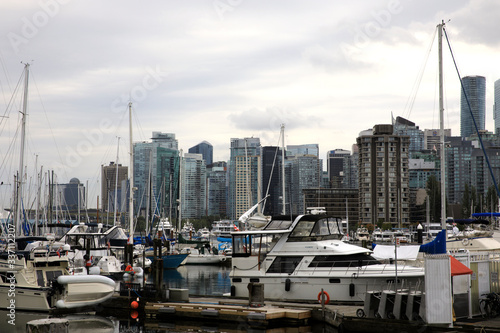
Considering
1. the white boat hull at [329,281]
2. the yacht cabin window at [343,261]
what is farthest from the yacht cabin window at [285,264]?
the yacht cabin window at [343,261]

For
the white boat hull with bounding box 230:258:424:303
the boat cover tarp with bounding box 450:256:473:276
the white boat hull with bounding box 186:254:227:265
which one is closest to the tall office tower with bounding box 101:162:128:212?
the white boat hull with bounding box 186:254:227:265

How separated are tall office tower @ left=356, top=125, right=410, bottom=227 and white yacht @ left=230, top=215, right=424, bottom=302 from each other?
99.4m

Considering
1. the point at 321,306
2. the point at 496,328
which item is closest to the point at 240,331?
the point at 321,306

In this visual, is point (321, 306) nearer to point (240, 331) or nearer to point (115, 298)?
point (240, 331)

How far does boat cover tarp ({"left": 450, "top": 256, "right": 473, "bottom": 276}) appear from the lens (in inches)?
A: 843

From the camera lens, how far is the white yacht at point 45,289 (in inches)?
1163

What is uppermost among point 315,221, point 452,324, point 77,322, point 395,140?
point 395,140

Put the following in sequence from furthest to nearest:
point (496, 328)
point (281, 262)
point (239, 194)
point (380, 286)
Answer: point (239, 194) → point (281, 262) → point (380, 286) → point (496, 328)

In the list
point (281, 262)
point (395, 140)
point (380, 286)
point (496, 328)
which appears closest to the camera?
point (496, 328)

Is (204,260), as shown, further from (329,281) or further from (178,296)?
(329,281)

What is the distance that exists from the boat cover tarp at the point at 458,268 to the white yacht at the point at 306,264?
5165 millimetres

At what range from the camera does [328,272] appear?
1125 inches

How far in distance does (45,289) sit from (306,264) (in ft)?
44.8

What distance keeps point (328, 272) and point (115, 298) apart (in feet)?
36.3
